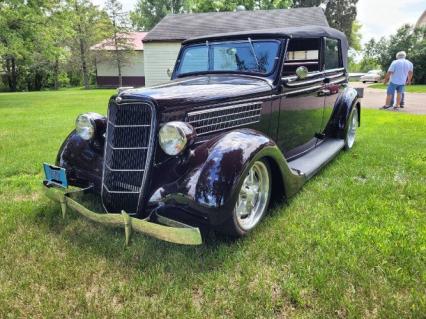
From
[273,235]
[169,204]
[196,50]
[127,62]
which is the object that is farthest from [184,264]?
[127,62]

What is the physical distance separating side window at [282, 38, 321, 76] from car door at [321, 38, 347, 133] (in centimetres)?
18

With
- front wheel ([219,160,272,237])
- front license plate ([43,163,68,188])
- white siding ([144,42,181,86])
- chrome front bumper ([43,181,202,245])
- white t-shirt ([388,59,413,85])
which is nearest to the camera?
chrome front bumper ([43,181,202,245])

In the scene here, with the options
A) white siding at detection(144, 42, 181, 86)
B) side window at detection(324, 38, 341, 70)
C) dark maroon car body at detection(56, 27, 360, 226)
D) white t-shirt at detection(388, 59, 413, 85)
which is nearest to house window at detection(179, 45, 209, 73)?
dark maroon car body at detection(56, 27, 360, 226)

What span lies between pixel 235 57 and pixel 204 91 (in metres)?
1.07

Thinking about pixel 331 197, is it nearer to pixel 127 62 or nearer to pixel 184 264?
pixel 184 264

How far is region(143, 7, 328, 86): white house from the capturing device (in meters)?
21.2

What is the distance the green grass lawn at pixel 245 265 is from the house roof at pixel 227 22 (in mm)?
18870

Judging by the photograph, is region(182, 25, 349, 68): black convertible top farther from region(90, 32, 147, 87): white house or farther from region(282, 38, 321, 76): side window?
region(90, 32, 147, 87): white house

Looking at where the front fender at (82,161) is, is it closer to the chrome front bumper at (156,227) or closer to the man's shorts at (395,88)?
the chrome front bumper at (156,227)

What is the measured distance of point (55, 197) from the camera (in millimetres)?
3152

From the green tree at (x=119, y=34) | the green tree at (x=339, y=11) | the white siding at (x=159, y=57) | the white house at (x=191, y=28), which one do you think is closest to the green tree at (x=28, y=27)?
the white siding at (x=159, y=57)

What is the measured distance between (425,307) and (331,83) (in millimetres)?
3645

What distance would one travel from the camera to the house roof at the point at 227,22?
68.1ft

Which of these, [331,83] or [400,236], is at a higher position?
[331,83]
